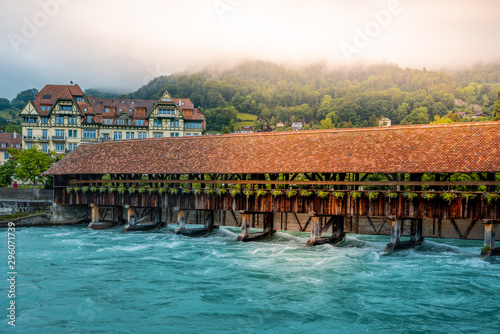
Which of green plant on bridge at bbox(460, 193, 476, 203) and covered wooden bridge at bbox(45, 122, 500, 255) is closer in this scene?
green plant on bridge at bbox(460, 193, 476, 203)

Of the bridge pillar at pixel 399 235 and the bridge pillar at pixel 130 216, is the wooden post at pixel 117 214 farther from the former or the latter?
the bridge pillar at pixel 399 235

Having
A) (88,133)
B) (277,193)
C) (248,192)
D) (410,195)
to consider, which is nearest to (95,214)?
(248,192)

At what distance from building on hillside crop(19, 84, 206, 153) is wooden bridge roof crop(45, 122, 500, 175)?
85.4ft

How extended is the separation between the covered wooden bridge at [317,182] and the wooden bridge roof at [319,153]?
0.22ft

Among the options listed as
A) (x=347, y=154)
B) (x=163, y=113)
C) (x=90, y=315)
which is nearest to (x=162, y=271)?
(x=90, y=315)

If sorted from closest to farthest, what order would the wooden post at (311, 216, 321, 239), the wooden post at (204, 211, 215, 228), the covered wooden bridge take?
the covered wooden bridge, the wooden post at (311, 216, 321, 239), the wooden post at (204, 211, 215, 228)

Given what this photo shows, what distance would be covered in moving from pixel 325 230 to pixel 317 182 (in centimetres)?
313

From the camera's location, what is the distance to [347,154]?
25297 mm

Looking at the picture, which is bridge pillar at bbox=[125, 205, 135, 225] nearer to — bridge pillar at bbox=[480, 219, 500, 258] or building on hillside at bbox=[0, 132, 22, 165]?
bridge pillar at bbox=[480, 219, 500, 258]

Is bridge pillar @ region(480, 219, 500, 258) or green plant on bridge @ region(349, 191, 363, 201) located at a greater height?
green plant on bridge @ region(349, 191, 363, 201)

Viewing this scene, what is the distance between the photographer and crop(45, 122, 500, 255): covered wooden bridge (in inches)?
890

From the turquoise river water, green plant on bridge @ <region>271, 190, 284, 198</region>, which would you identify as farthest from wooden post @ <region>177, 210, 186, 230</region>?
green plant on bridge @ <region>271, 190, 284, 198</region>

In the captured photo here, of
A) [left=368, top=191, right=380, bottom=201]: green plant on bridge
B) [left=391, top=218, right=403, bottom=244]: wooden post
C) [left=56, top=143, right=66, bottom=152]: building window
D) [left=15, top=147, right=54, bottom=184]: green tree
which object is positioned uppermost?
[left=56, top=143, right=66, bottom=152]: building window

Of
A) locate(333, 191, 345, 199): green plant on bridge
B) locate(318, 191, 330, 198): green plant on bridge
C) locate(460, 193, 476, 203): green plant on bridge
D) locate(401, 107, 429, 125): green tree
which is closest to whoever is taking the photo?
locate(460, 193, 476, 203): green plant on bridge
